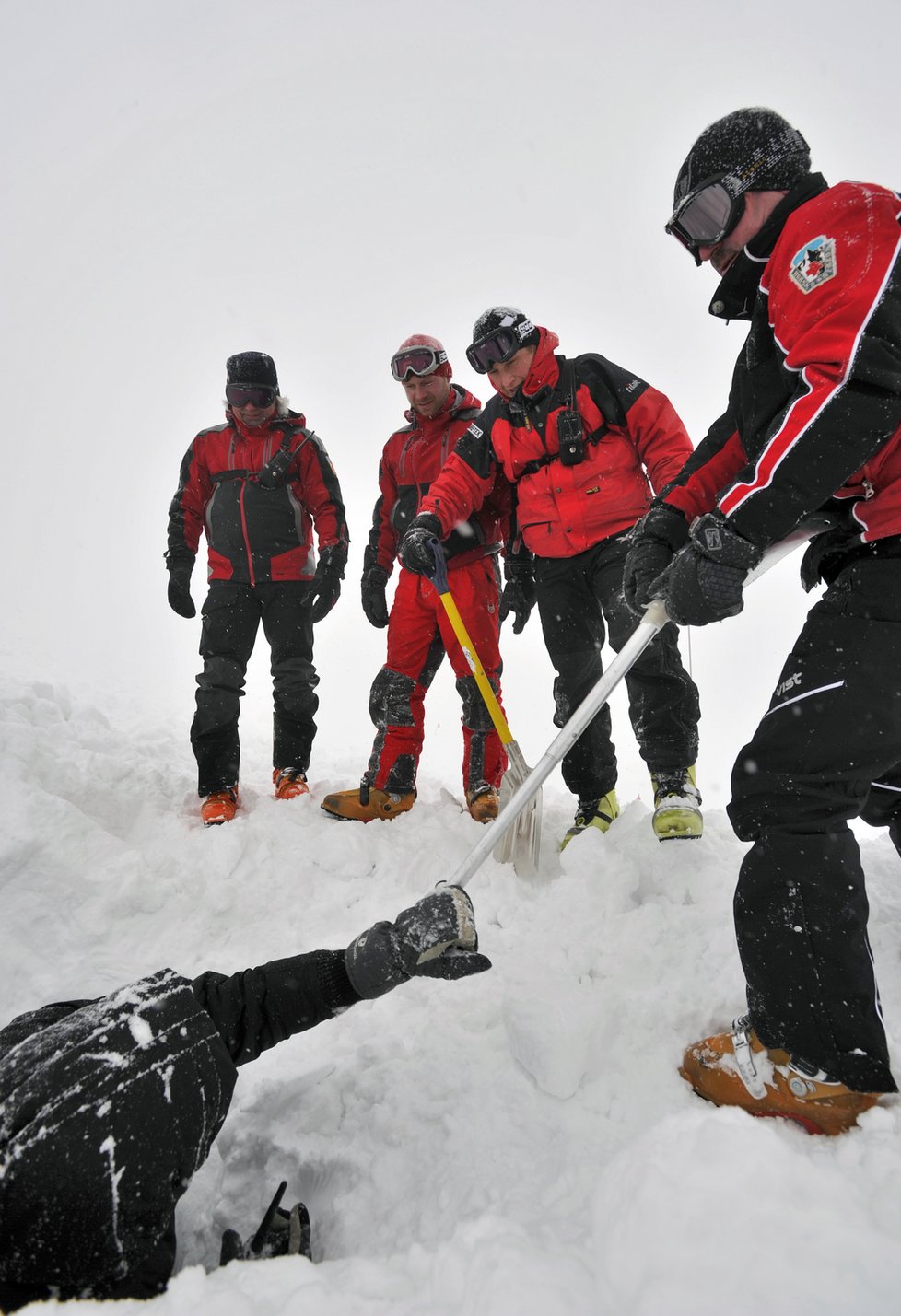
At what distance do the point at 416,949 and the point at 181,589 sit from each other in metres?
3.68

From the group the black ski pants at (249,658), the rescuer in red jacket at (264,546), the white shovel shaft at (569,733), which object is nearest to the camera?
the white shovel shaft at (569,733)

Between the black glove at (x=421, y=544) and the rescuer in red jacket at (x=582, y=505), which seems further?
the black glove at (x=421, y=544)

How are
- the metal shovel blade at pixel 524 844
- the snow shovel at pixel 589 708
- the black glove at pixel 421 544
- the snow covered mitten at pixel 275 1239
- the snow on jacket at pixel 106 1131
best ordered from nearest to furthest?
the snow on jacket at pixel 106 1131 → the snow covered mitten at pixel 275 1239 → the snow shovel at pixel 589 708 → the metal shovel blade at pixel 524 844 → the black glove at pixel 421 544

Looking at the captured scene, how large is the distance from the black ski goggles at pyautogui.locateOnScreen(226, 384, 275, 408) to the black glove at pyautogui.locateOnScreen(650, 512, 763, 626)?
3493mm

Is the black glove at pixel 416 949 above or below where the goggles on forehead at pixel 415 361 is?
below

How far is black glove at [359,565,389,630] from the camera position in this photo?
15.6 ft

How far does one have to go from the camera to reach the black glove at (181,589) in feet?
15.7

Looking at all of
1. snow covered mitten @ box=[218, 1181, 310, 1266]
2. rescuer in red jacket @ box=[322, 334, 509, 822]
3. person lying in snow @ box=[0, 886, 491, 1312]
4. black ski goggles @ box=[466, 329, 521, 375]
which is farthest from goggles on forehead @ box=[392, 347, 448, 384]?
snow covered mitten @ box=[218, 1181, 310, 1266]

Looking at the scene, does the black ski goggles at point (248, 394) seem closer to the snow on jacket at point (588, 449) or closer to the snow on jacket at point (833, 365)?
the snow on jacket at point (588, 449)

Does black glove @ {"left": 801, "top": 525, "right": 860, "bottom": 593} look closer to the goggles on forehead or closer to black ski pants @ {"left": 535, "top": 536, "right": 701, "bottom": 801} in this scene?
black ski pants @ {"left": 535, "top": 536, "right": 701, "bottom": 801}

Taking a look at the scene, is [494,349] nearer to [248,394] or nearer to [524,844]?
[248,394]

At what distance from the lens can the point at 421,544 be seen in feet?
12.2

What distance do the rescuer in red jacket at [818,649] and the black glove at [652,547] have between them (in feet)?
1.58

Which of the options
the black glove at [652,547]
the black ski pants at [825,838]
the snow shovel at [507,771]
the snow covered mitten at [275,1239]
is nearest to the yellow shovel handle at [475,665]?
the snow shovel at [507,771]
